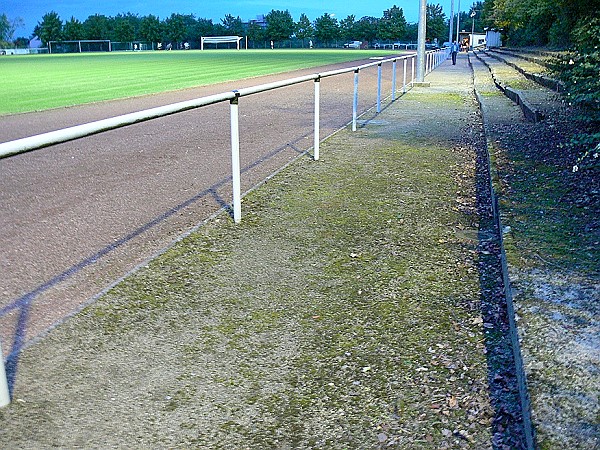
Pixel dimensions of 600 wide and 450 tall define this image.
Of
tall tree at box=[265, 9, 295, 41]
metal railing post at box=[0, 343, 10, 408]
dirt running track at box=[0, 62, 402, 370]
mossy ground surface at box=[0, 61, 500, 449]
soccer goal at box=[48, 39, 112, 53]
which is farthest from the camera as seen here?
tall tree at box=[265, 9, 295, 41]

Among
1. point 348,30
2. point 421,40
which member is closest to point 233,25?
point 348,30

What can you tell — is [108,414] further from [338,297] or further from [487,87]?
[487,87]

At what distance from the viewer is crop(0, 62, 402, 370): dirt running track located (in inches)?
163

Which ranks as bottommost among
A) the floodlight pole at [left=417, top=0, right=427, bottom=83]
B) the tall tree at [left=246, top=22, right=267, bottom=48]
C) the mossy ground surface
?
the mossy ground surface

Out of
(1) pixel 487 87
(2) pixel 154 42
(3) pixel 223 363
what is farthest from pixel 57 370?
(2) pixel 154 42

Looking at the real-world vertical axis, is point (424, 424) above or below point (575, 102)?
below

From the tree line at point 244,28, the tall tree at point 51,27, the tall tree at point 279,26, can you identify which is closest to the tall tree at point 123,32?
the tree line at point 244,28

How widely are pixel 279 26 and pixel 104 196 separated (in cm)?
13053

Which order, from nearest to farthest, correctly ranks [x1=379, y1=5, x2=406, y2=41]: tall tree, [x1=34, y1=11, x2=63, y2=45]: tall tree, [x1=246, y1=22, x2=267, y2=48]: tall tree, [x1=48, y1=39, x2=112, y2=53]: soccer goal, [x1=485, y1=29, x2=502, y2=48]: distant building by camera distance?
1. [x1=485, y1=29, x2=502, y2=48]: distant building
2. [x1=48, y1=39, x2=112, y2=53]: soccer goal
3. [x1=34, y1=11, x2=63, y2=45]: tall tree
4. [x1=246, y1=22, x2=267, y2=48]: tall tree
5. [x1=379, y1=5, x2=406, y2=41]: tall tree

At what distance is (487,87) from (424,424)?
17633 millimetres

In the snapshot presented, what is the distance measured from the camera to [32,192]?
21.8 ft

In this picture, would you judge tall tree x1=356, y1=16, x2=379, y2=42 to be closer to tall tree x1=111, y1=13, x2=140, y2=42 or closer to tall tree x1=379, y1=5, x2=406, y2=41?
tall tree x1=379, y1=5, x2=406, y2=41

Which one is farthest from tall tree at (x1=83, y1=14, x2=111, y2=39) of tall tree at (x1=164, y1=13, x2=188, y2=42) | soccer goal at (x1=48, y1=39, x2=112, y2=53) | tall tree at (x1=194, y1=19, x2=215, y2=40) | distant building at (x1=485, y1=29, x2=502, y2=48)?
distant building at (x1=485, y1=29, x2=502, y2=48)

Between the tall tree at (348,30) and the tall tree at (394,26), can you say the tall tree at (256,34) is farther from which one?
the tall tree at (394,26)
